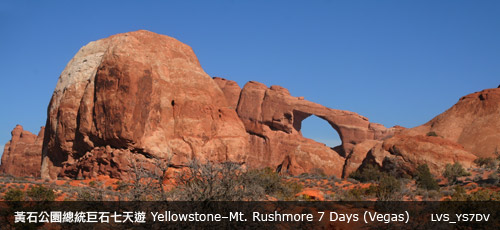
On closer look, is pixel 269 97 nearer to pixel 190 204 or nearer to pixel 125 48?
pixel 125 48

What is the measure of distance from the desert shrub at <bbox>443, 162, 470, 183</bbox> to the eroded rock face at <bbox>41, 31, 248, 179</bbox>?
12.3 m

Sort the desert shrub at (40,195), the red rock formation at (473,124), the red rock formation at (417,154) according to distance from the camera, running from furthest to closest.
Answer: the red rock formation at (473,124)
the red rock formation at (417,154)
the desert shrub at (40,195)

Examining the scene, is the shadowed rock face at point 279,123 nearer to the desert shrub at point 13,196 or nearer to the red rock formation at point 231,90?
the red rock formation at point 231,90

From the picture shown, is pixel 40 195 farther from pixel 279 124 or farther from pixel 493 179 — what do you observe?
pixel 279 124

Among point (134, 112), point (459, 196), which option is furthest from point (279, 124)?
point (459, 196)

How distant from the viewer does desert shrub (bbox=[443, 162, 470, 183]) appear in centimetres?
2945

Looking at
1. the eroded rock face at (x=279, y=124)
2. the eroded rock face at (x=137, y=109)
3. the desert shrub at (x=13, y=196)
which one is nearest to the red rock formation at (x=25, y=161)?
the eroded rock face at (x=137, y=109)

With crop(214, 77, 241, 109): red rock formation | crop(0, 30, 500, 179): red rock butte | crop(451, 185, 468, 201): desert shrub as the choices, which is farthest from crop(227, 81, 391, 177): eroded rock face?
crop(451, 185, 468, 201): desert shrub

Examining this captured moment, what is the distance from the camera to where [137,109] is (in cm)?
2605

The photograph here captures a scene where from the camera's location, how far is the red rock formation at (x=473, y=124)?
42.9 metres

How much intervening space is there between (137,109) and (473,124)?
3343cm

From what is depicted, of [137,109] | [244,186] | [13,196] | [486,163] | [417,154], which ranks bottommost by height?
[244,186]

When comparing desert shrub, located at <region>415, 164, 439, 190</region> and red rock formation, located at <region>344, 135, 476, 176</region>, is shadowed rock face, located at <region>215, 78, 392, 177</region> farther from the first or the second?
desert shrub, located at <region>415, 164, 439, 190</region>

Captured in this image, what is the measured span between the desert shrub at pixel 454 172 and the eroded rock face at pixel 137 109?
12255 mm
